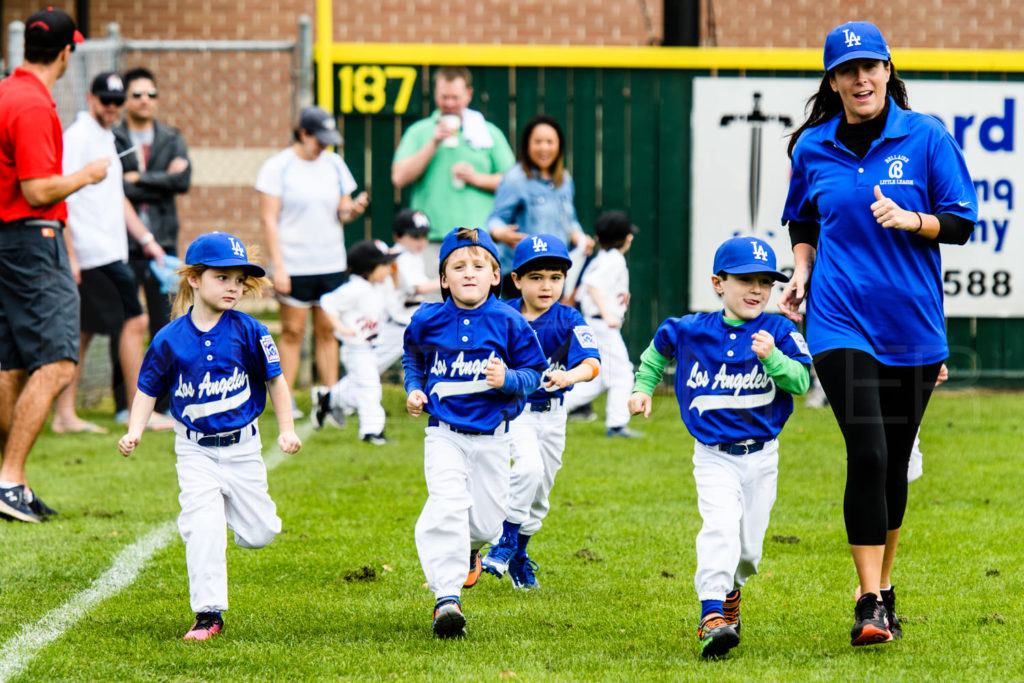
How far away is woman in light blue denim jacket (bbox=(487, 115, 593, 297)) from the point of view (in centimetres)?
880

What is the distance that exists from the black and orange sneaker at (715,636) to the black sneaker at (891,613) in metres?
0.61

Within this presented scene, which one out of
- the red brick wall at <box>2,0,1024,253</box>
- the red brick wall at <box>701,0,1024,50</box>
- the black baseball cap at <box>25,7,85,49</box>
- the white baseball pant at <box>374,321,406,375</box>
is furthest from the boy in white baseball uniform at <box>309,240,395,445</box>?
the red brick wall at <box>701,0,1024,50</box>

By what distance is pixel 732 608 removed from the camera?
15.1ft

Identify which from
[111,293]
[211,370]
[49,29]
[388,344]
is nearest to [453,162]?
[388,344]

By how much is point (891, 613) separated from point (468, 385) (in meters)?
1.67

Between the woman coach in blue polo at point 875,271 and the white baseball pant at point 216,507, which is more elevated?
Answer: the woman coach in blue polo at point 875,271

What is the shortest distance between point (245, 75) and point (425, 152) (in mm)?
8445

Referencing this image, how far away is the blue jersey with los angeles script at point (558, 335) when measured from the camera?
18.3ft

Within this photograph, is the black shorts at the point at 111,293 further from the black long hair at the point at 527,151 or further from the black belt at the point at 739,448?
the black belt at the point at 739,448

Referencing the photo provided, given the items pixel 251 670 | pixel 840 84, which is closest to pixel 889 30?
pixel 840 84

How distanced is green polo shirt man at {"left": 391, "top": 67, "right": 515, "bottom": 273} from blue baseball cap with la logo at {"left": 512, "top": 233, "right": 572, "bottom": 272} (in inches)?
163

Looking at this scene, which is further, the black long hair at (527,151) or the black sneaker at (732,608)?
the black long hair at (527,151)

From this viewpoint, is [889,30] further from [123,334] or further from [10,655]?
[10,655]

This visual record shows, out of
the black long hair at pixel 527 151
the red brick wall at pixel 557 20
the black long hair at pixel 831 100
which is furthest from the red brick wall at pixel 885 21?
the black long hair at pixel 831 100
